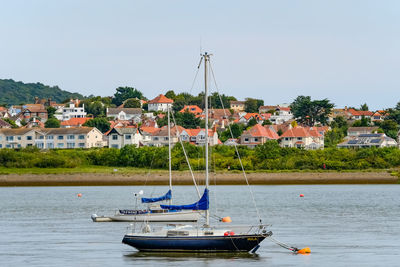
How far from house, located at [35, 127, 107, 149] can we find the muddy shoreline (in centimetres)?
3606

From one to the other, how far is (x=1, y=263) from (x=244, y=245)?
11082 millimetres

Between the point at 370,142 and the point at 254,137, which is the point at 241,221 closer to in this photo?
the point at 370,142

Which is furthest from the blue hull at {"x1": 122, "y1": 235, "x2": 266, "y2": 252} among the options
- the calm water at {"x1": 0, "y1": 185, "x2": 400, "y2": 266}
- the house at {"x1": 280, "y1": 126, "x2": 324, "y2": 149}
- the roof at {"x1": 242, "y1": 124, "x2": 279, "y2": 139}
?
the house at {"x1": 280, "y1": 126, "x2": 324, "y2": 149}

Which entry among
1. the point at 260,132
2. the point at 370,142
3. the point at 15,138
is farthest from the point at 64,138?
the point at 370,142

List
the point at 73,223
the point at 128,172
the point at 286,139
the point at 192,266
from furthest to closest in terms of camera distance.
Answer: the point at 286,139 → the point at 128,172 → the point at 73,223 → the point at 192,266

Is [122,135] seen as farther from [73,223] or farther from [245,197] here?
[73,223]

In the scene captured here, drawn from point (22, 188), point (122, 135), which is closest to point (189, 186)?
point (22, 188)

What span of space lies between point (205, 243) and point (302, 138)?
102m

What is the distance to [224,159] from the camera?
340 ft

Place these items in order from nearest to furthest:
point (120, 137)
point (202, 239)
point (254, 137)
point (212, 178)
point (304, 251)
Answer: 1. point (202, 239)
2. point (304, 251)
3. point (212, 178)
4. point (254, 137)
5. point (120, 137)

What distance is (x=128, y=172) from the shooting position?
100m

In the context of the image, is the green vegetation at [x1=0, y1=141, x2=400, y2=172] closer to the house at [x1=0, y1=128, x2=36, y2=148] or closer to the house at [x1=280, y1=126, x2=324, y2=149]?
the house at [x1=0, y1=128, x2=36, y2=148]

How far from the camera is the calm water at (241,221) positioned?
3616cm

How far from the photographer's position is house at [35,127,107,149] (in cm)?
13688
